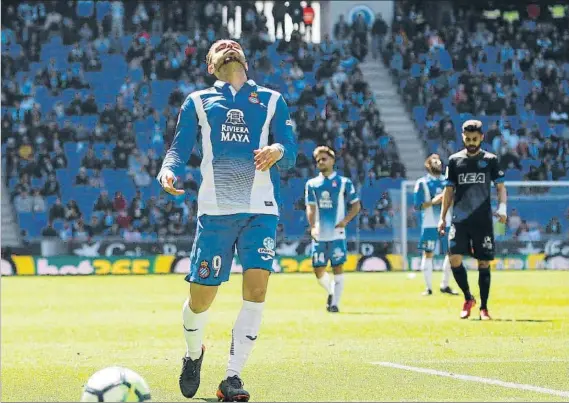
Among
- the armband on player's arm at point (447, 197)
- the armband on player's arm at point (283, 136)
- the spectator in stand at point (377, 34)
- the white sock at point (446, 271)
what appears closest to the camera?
the armband on player's arm at point (283, 136)

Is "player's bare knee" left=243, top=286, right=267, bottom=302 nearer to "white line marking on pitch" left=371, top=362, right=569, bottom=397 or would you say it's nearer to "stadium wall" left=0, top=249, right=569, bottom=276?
"white line marking on pitch" left=371, top=362, right=569, bottom=397

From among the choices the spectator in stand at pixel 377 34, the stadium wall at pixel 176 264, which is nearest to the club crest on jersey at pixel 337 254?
the stadium wall at pixel 176 264

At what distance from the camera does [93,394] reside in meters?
6.66

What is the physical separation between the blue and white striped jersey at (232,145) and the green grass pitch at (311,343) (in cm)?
135

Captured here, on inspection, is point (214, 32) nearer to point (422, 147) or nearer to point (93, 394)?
point (422, 147)

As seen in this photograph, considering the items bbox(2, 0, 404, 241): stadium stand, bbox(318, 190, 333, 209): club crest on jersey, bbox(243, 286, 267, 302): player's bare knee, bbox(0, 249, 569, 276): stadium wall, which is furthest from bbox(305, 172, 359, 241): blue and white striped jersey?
bbox(2, 0, 404, 241): stadium stand

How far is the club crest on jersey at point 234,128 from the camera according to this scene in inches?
324

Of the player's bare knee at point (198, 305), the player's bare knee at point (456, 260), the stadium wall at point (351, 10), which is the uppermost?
the stadium wall at point (351, 10)

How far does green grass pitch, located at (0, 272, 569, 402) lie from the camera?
8617 millimetres

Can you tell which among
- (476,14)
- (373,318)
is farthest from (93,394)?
(476,14)

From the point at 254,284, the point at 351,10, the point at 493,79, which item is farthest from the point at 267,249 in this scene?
the point at 351,10

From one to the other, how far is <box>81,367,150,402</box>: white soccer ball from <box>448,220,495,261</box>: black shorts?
30.4ft

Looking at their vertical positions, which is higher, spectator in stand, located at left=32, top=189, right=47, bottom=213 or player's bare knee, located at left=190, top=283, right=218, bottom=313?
player's bare knee, located at left=190, top=283, right=218, bottom=313

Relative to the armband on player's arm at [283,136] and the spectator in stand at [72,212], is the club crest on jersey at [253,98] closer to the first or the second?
the armband on player's arm at [283,136]
